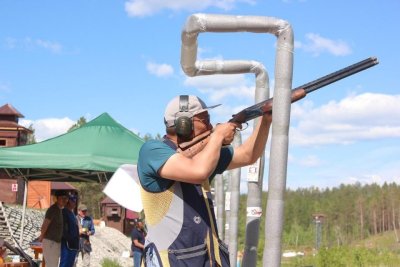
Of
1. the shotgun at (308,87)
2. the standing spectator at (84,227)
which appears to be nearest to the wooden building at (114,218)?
the standing spectator at (84,227)

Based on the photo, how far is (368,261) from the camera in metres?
17.2

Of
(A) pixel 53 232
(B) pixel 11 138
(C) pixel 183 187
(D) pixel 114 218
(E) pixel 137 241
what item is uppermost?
(B) pixel 11 138

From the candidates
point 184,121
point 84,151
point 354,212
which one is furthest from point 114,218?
point 354,212

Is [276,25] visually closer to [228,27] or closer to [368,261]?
[228,27]

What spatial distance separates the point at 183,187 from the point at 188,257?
1.22 ft

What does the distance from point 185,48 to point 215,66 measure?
0.69 m

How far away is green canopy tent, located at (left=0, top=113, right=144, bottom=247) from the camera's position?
11430mm

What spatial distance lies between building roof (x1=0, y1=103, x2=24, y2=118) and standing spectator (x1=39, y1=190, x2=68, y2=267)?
3862 cm

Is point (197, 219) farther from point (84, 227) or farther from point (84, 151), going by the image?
point (84, 227)

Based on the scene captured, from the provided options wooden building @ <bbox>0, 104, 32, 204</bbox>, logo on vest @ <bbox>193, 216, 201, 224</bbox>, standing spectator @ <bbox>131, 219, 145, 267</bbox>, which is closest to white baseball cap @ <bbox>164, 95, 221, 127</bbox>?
logo on vest @ <bbox>193, 216, 201, 224</bbox>

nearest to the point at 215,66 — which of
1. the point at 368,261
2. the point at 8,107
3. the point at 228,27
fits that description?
the point at 228,27

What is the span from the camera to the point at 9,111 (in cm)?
4847

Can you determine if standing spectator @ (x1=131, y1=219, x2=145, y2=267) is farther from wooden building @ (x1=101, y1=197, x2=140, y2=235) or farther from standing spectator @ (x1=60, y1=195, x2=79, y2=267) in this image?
wooden building @ (x1=101, y1=197, x2=140, y2=235)

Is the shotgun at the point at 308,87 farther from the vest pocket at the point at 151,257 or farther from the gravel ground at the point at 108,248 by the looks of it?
the gravel ground at the point at 108,248
